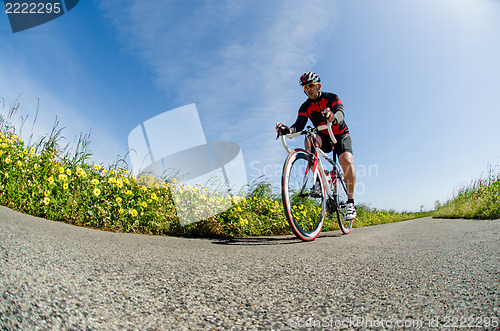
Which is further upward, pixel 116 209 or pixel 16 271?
pixel 116 209

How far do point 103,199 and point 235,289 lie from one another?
11.1 feet

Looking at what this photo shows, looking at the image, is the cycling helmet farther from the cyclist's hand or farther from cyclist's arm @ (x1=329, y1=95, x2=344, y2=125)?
the cyclist's hand

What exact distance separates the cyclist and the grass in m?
1.34

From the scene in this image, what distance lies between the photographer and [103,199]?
4.13m

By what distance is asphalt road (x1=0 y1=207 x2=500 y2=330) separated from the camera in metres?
1.12

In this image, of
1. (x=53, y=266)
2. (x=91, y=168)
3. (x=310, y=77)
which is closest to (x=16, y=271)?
(x=53, y=266)

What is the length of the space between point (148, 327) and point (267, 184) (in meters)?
4.97

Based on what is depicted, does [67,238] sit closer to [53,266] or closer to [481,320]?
[53,266]

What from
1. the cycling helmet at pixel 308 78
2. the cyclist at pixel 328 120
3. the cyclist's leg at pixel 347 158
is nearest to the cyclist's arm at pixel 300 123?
the cyclist at pixel 328 120

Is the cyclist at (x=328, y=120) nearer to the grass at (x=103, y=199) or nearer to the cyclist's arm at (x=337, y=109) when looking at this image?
the cyclist's arm at (x=337, y=109)

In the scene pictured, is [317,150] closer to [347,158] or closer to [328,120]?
[328,120]

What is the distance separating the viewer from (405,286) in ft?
5.08

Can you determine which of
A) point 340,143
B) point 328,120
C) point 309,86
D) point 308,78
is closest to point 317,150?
point 328,120

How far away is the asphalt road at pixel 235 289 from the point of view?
3.66 feet
